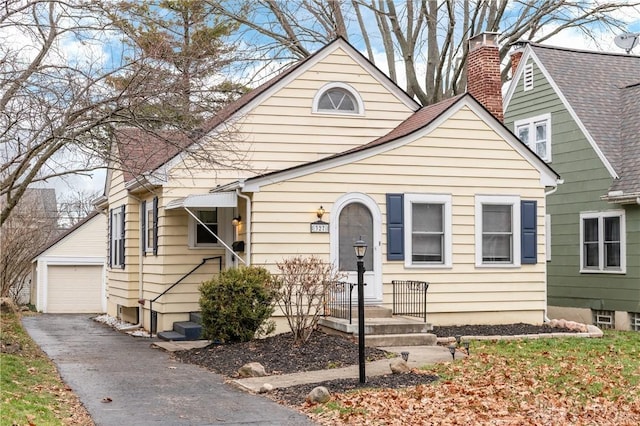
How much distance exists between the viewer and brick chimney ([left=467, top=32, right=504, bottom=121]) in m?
18.9

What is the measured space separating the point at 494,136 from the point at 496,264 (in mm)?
2607

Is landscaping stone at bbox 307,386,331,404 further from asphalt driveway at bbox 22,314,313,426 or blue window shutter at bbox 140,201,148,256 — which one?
blue window shutter at bbox 140,201,148,256

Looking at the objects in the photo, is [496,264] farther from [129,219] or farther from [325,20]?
[325,20]

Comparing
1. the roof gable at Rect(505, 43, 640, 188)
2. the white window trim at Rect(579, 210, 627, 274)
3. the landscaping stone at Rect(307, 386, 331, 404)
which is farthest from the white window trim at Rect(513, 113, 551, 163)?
the landscaping stone at Rect(307, 386, 331, 404)

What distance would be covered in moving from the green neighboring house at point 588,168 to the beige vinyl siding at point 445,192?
3.34m

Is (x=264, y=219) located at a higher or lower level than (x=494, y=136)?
lower

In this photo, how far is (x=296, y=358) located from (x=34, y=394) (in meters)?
4.13

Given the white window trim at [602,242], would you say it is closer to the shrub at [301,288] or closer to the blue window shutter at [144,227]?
the shrub at [301,288]

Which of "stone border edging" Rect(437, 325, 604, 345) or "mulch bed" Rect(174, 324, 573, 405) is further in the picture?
"stone border edging" Rect(437, 325, 604, 345)

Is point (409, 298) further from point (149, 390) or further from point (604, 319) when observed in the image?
point (149, 390)

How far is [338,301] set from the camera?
616 inches

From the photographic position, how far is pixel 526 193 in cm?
1712

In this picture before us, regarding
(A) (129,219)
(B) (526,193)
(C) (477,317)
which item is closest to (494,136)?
(B) (526,193)

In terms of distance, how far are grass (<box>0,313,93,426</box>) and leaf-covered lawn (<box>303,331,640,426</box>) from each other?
2741 mm
